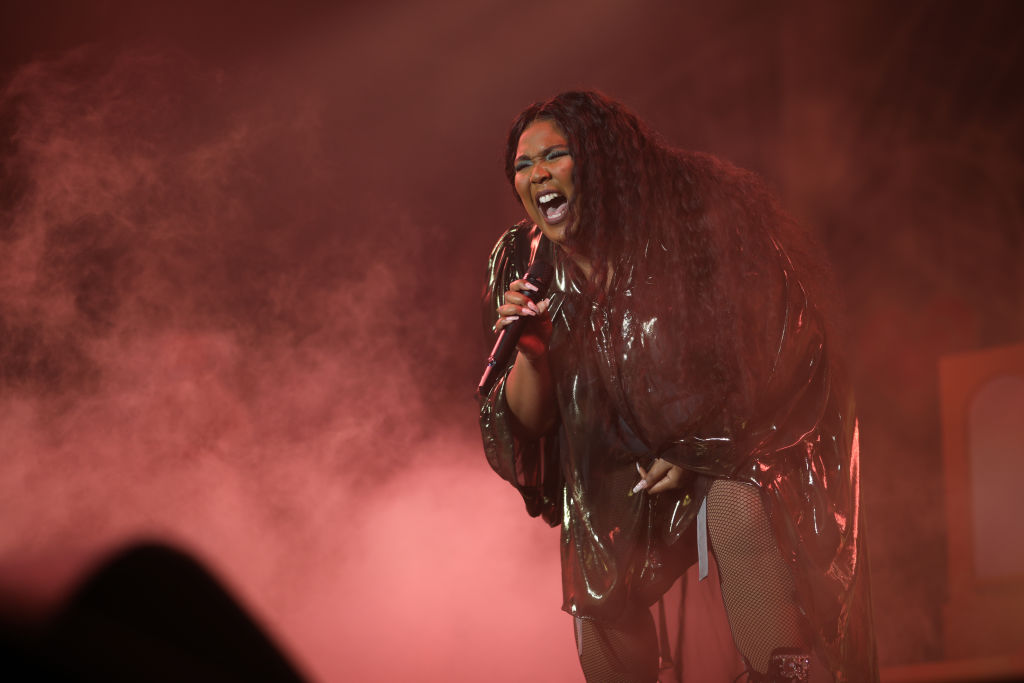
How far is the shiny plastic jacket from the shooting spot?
1812 millimetres

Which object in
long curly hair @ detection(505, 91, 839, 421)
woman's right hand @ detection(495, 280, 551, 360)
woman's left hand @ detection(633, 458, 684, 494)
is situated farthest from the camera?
woman's left hand @ detection(633, 458, 684, 494)

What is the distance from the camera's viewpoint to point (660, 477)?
1986 mm

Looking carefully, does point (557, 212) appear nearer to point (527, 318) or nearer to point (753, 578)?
point (527, 318)

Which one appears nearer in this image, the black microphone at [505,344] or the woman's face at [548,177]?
the black microphone at [505,344]

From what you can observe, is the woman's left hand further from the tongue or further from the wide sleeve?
the tongue

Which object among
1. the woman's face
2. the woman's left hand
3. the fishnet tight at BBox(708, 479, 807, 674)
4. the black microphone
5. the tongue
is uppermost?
the woman's face

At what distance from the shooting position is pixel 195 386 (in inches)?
122

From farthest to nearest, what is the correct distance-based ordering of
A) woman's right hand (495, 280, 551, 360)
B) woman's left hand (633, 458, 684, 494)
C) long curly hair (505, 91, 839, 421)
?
woman's left hand (633, 458, 684, 494) → long curly hair (505, 91, 839, 421) → woman's right hand (495, 280, 551, 360)

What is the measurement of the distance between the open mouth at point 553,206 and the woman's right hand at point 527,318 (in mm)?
214

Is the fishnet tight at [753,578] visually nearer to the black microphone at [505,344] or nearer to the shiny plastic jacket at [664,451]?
the shiny plastic jacket at [664,451]

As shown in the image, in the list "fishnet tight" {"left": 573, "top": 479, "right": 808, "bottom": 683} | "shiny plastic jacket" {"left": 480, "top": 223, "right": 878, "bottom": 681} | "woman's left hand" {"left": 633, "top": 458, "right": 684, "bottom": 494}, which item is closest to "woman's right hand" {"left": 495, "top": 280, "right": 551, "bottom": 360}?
"shiny plastic jacket" {"left": 480, "top": 223, "right": 878, "bottom": 681}

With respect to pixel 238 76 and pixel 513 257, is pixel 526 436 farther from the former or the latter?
pixel 238 76

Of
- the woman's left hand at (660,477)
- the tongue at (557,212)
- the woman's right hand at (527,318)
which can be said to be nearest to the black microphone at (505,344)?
the woman's right hand at (527,318)

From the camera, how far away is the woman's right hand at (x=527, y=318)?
5.62 ft
